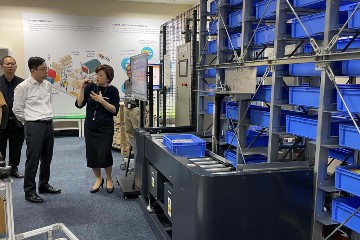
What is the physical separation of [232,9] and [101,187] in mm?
2542

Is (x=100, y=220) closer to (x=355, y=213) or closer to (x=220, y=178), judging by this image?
(x=220, y=178)

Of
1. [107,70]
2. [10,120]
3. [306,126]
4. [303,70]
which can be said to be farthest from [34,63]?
[306,126]

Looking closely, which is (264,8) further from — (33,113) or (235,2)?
(33,113)

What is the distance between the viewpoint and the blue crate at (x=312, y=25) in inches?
80.5

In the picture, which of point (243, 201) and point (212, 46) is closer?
point (243, 201)

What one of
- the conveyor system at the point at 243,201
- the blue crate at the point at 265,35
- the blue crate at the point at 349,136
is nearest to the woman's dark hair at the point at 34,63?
the conveyor system at the point at 243,201

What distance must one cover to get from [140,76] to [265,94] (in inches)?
70.4

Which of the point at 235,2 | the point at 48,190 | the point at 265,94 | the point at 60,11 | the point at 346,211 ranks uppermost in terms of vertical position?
the point at 60,11

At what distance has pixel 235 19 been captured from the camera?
10.2 feet

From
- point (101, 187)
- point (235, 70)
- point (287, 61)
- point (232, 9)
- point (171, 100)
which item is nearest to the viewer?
point (287, 61)

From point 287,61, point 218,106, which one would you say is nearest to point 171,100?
point 218,106

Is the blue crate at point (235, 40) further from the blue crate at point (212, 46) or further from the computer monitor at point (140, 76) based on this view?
the computer monitor at point (140, 76)

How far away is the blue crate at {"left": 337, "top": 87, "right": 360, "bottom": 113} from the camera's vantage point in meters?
1.78

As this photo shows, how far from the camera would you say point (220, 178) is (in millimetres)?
1906
